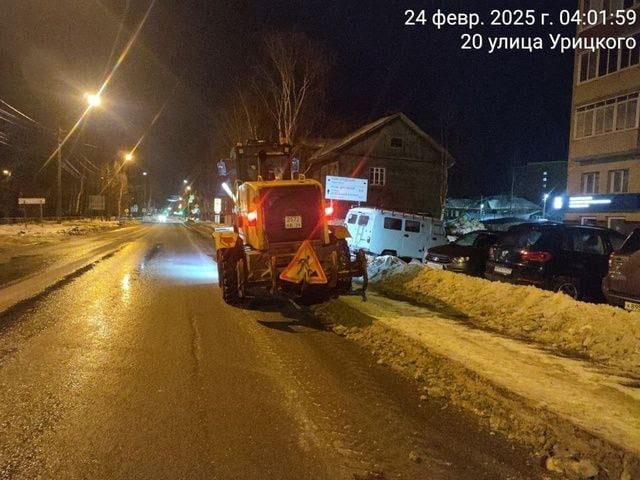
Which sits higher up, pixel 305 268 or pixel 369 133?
pixel 369 133

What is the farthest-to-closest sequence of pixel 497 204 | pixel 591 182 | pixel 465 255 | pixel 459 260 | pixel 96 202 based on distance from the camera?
1. pixel 96 202
2. pixel 497 204
3. pixel 591 182
4. pixel 465 255
5. pixel 459 260

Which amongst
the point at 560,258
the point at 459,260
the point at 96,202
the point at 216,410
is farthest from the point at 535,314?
the point at 96,202

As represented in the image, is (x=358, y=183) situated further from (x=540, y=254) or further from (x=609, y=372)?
(x=609, y=372)

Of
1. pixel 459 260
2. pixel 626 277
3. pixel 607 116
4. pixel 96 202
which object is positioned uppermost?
pixel 607 116

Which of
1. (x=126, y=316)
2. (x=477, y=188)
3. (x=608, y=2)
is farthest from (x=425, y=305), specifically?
(x=477, y=188)

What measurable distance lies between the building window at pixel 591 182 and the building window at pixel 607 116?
2.47m

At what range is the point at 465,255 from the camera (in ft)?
51.2

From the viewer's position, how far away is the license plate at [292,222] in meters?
10.6

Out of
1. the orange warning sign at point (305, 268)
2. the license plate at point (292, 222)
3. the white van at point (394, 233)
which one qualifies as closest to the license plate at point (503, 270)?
the orange warning sign at point (305, 268)

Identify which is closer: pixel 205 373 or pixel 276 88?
pixel 205 373

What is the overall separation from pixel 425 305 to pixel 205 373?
557 centimetres

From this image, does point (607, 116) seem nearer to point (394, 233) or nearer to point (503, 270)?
point (394, 233)

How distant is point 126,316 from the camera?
9.63 meters

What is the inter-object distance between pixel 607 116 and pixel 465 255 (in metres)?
23.4
